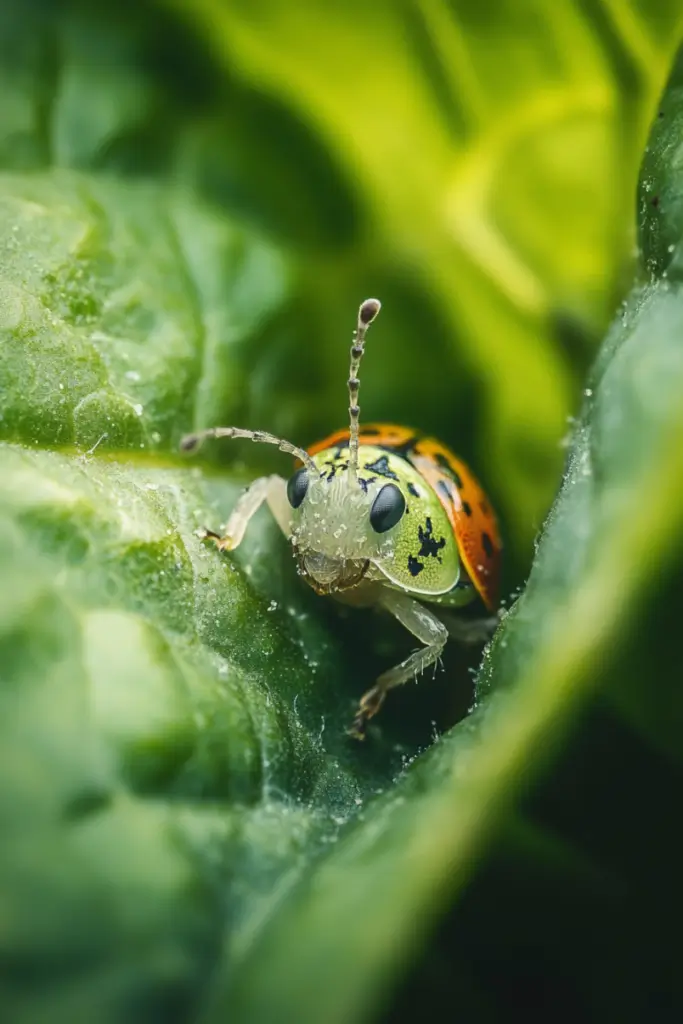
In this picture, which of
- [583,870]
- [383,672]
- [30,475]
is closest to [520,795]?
[583,870]

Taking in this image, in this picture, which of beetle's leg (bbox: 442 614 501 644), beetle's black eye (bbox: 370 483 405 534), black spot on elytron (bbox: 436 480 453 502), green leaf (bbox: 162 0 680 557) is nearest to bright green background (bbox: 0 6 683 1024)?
green leaf (bbox: 162 0 680 557)

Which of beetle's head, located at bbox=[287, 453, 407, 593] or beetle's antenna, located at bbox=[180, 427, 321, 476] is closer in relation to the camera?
beetle's antenna, located at bbox=[180, 427, 321, 476]

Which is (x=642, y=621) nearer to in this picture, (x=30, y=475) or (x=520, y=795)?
(x=520, y=795)

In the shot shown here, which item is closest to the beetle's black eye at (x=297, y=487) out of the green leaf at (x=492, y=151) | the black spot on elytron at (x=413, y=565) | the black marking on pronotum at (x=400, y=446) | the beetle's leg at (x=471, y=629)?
the black marking on pronotum at (x=400, y=446)

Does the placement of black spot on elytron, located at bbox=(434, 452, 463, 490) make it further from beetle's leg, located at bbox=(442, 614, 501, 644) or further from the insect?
beetle's leg, located at bbox=(442, 614, 501, 644)

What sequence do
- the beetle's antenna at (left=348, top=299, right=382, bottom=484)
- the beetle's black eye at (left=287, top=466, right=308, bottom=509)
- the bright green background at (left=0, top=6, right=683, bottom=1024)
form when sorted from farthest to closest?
the beetle's black eye at (left=287, top=466, right=308, bottom=509), the beetle's antenna at (left=348, top=299, right=382, bottom=484), the bright green background at (left=0, top=6, right=683, bottom=1024)

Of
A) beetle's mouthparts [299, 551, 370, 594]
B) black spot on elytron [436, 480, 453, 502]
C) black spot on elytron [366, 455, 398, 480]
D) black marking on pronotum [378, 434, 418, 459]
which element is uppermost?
black marking on pronotum [378, 434, 418, 459]

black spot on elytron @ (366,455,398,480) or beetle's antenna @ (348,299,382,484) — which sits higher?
beetle's antenna @ (348,299,382,484)
